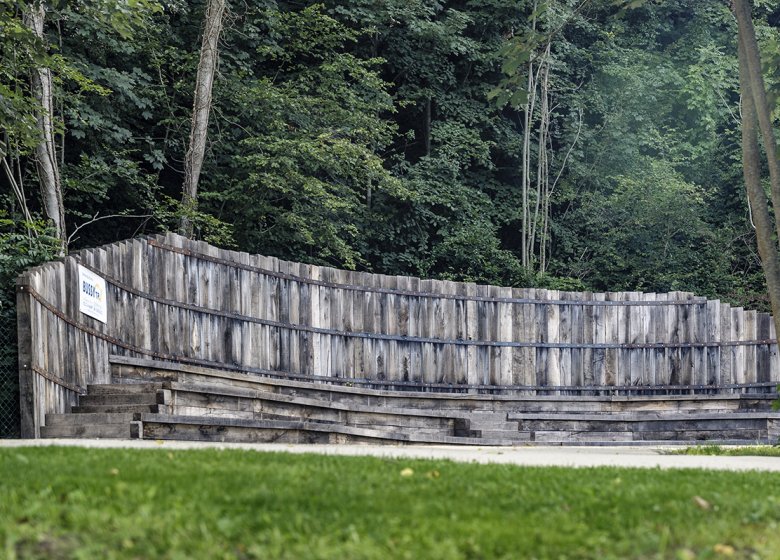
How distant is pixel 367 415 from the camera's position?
16172 mm

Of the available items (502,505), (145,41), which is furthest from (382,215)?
(502,505)

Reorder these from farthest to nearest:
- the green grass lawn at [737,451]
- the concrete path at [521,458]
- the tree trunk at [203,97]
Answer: the tree trunk at [203,97], the green grass lawn at [737,451], the concrete path at [521,458]

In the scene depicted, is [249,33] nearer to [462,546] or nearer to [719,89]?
[719,89]

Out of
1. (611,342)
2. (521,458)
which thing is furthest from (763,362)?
(521,458)

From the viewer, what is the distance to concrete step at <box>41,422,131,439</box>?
1209 centimetres

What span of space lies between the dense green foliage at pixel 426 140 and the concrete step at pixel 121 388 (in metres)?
6.57

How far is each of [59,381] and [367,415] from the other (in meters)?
4.61

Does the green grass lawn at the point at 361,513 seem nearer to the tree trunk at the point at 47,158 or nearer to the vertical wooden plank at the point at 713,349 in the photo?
the tree trunk at the point at 47,158

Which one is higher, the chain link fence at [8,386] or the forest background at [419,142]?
the forest background at [419,142]

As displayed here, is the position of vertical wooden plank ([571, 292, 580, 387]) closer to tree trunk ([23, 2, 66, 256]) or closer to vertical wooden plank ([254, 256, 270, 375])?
vertical wooden plank ([254, 256, 270, 375])

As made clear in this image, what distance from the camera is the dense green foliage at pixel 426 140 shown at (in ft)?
75.6

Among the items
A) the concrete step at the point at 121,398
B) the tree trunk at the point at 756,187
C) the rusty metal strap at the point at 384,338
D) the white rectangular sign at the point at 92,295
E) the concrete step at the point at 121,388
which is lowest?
the concrete step at the point at 121,398

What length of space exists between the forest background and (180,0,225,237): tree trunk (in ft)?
2.30

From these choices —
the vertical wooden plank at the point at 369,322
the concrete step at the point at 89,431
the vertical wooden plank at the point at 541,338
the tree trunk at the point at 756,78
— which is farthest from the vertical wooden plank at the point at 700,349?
the concrete step at the point at 89,431
